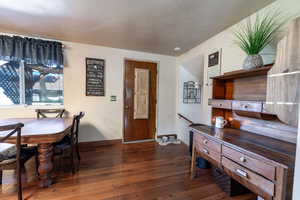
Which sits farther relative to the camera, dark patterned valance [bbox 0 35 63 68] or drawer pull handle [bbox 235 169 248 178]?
dark patterned valance [bbox 0 35 63 68]

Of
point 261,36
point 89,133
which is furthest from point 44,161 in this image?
point 261,36

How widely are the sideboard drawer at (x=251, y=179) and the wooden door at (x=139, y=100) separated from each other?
242 centimetres

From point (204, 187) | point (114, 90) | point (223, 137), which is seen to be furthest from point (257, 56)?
point (114, 90)

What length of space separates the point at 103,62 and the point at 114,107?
1.09 meters

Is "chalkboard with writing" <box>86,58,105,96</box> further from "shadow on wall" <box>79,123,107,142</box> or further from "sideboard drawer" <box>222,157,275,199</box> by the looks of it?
"sideboard drawer" <box>222,157,275,199</box>

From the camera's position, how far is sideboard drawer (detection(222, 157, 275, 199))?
3.47 ft

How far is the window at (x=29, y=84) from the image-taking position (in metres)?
2.71

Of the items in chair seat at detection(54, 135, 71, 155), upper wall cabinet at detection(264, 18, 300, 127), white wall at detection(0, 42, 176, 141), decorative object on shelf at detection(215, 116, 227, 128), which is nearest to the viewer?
upper wall cabinet at detection(264, 18, 300, 127)

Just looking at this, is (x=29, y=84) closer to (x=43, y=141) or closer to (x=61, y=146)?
(x=61, y=146)

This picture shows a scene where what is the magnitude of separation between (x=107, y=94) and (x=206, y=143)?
2.45 m

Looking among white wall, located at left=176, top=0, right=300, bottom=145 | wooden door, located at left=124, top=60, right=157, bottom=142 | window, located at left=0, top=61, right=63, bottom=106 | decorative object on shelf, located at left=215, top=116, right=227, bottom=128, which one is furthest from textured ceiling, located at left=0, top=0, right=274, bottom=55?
decorative object on shelf, located at left=215, top=116, right=227, bottom=128

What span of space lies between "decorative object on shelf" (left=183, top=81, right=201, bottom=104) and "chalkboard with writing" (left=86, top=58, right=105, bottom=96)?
209 centimetres

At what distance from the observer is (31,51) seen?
266 cm

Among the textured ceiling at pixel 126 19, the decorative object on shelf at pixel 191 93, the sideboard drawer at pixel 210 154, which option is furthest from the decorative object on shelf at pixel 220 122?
the decorative object on shelf at pixel 191 93
